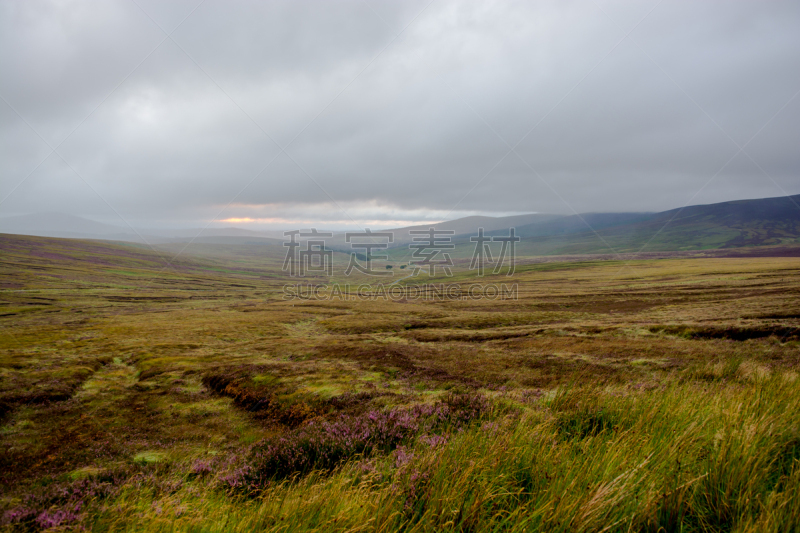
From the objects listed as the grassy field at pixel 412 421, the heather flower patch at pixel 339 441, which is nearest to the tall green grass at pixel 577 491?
the grassy field at pixel 412 421

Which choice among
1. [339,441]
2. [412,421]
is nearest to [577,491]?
[412,421]

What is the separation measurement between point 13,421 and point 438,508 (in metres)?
23.6

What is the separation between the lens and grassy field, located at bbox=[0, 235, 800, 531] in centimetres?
343

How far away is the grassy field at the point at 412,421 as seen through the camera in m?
3.43

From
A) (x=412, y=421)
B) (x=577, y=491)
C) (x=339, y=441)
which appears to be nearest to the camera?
(x=577, y=491)

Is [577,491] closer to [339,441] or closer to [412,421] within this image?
[412,421]

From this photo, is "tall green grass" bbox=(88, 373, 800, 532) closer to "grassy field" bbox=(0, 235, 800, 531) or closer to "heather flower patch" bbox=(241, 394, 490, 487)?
"grassy field" bbox=(0, 235, 800, 531)

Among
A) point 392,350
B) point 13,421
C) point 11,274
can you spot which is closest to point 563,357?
point 392,350

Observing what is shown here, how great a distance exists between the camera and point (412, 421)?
8.66 metres

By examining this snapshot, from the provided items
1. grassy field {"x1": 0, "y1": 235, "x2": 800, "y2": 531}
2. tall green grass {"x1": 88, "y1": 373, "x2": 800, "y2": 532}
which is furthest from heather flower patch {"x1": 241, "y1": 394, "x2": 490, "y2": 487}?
tall green grass {"x1": 88, "y1": 373, "x2": 800, "y2": 532}

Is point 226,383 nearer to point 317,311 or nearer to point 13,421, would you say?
point 13,421

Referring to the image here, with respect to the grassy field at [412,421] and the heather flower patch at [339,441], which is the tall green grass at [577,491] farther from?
the heather flower patch at [339,441]

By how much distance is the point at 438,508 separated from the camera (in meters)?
3.52

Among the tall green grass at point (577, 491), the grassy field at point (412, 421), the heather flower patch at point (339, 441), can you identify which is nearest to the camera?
the tall green grass at point (577, 491)
